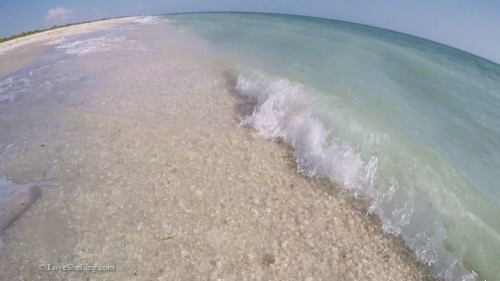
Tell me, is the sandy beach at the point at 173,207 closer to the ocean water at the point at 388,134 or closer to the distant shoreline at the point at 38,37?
the ocean water at the point at 388,134

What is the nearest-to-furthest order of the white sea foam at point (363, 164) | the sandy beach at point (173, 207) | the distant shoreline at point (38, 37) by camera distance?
1. the sandy beach at point (173, 207)
2. the white sea foam at point (363, 164)
3. the distant shoreline at point (38, 37)

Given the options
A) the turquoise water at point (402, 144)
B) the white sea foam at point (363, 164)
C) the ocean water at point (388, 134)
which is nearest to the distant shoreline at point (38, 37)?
the ocean water at point (388, 134)

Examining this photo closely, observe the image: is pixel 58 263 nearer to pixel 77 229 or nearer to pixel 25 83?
pixel 77 229

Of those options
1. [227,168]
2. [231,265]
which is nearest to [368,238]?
[231,265]

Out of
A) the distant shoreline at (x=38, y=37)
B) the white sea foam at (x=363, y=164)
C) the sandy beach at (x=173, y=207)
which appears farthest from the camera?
the distant shoreline at (x=38, y=37)

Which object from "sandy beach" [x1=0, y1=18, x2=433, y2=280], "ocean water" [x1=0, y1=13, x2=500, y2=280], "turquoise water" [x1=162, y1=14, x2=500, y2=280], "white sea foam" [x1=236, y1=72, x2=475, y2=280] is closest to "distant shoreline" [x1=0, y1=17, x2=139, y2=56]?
"ocean water" [x1=0, y1=13, x2=500, y2=280]

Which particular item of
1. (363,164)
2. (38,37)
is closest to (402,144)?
(363,164)
